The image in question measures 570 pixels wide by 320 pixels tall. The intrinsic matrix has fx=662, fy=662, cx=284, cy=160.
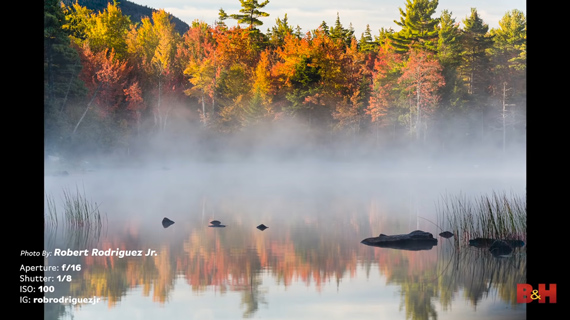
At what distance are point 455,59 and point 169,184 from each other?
40.0 metres

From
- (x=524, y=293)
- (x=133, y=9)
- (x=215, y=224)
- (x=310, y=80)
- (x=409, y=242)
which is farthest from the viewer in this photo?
(x=133, y=9)

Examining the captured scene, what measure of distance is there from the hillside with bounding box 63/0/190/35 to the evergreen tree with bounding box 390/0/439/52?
114304mm

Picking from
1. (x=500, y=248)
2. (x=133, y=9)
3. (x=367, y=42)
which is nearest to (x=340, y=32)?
(x=367, y=42)

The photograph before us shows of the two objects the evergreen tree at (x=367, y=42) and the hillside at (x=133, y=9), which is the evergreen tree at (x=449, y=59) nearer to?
the evergreen tree at (x=367, y=42)

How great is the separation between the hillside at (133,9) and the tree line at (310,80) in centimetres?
10809

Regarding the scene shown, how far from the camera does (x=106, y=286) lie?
1048 centimetres

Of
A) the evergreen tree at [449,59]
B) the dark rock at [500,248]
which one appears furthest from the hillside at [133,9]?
the dark rock at [500,248]

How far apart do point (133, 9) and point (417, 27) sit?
138m

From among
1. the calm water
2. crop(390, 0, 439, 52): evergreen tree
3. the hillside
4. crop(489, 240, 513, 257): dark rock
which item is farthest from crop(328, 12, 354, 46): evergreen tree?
the hillside

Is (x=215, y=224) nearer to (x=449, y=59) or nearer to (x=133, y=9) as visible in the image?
(x=449, y=59)

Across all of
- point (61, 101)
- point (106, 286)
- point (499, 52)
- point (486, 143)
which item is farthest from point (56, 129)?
point (499, 52)

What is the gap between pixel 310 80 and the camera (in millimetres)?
59469

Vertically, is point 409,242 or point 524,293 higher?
point 409,242
